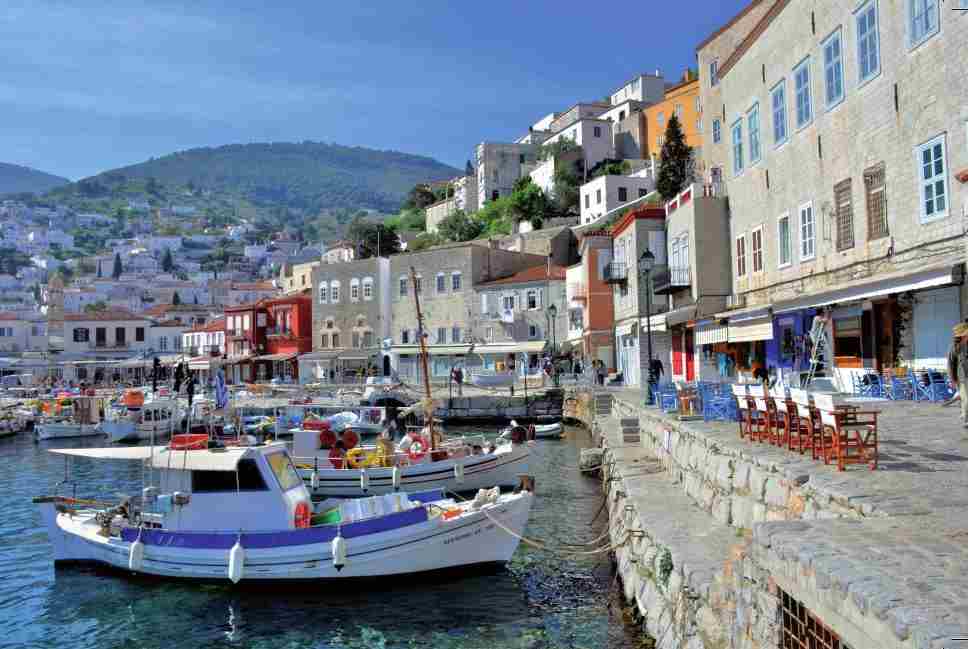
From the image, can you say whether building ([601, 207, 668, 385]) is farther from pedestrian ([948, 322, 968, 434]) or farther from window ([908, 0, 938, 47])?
pedestrian ([948, 322, 968, 434])

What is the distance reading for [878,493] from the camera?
728 cm

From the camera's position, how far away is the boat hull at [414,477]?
2245cm

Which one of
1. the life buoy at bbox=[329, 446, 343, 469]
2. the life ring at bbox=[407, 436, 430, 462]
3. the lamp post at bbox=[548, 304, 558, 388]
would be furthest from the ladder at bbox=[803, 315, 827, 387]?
the lamp post at bbox=[548, 304, 558, 388]

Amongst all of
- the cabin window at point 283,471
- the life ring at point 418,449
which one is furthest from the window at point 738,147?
the cabin window at point 283,471

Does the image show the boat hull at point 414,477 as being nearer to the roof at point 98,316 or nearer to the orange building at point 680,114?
the orange building at point 680,114

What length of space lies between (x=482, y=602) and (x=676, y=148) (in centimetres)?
4986

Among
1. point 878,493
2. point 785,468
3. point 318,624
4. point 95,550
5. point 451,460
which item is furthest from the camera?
point 451,460

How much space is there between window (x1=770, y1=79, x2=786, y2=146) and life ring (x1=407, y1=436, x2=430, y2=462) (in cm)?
1408

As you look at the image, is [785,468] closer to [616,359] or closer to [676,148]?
[616,359]

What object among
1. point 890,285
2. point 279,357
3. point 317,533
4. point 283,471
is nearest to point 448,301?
point 279,357

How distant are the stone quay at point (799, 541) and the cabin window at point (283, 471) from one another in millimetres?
6676


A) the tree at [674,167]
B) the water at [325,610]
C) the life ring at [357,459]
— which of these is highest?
the tree at [674,167]

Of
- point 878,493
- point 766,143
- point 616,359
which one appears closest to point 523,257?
point 616,359

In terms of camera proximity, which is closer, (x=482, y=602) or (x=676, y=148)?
(x=482, y=602)
